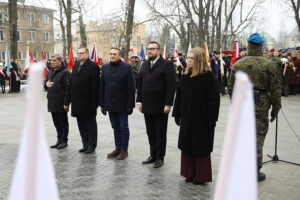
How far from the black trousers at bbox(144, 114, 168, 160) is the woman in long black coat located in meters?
0.83

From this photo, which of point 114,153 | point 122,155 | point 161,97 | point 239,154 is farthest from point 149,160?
point 239,154

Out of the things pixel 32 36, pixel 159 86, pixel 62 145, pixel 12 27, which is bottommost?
pixel 62 145

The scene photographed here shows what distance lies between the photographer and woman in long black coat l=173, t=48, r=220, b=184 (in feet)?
14.8

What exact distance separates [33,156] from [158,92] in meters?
4.48

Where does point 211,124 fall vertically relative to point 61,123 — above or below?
above

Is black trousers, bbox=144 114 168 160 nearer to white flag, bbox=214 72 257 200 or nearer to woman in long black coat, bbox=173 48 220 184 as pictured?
woman in long black coat, bbox=173 48 220 184

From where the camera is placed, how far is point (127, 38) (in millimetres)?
18188

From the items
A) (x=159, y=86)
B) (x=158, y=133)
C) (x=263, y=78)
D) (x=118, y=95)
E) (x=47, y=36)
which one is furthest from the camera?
(x=47, y=36)

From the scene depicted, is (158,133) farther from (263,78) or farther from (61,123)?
(61,123)

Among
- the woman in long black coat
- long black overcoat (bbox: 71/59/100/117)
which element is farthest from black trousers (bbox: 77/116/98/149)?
the woman in long black coat

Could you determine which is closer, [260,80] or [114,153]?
[260,80]

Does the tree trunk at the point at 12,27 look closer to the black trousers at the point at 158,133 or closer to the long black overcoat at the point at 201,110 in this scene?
the black trousers at the point at 158,133

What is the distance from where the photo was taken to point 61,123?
6836 mm

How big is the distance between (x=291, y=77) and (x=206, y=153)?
1247cm
